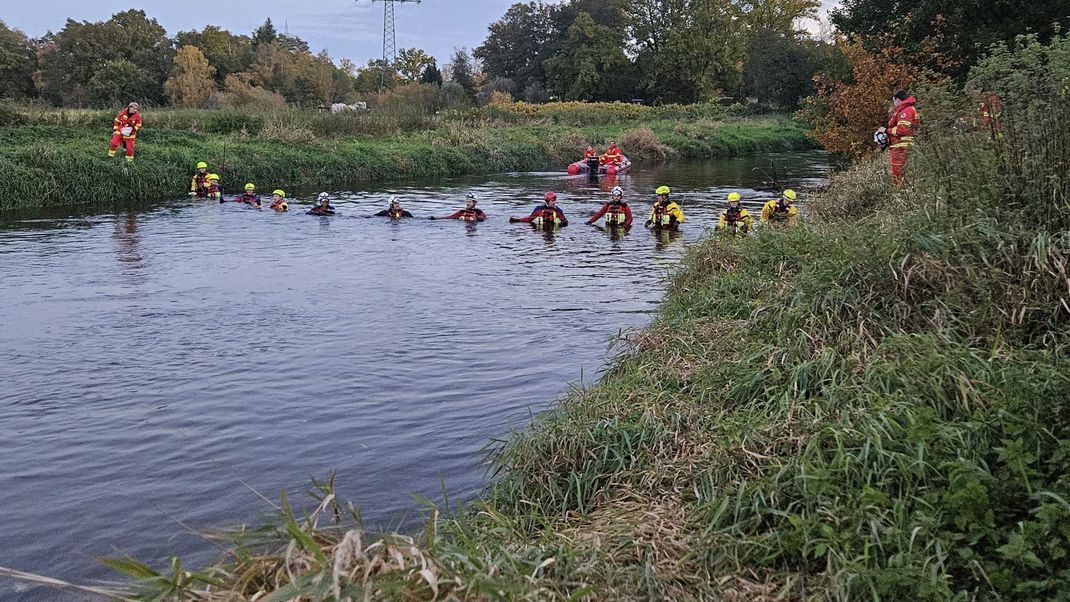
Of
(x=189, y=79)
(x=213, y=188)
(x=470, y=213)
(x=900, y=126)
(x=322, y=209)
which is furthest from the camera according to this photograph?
(x=189, y=79)

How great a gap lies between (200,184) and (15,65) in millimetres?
40996

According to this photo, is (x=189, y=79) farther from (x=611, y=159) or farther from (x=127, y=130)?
(x=127, y=130)

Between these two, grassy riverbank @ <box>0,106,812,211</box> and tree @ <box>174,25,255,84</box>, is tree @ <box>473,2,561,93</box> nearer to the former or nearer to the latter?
tree @ <box>174,25,255,84</box>

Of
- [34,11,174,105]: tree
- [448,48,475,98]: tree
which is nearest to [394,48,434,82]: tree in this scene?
[448,48,475,98]: tree

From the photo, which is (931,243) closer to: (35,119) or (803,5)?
(35,119)

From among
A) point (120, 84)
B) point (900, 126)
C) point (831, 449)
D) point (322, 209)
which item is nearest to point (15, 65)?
point (120, 84)

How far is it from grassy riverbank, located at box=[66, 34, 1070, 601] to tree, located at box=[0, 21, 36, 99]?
55096 mm

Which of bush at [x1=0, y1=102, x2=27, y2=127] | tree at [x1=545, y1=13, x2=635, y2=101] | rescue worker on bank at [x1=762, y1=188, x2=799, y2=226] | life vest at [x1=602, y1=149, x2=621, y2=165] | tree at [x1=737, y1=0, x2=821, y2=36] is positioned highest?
tree at [x1=737, y1=0, x2=821, y2=36]

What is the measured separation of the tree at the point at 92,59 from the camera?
53.2 meters

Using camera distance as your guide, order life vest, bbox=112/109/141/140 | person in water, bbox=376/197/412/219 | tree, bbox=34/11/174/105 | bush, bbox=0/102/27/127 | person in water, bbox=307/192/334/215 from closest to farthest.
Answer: person in water, bbox=376/197/412/219, person in water, bbox=307/192/334/215, life vest, bbox=112/109/141/140, bush, bbox=0/102/27/127, tree, bbox=34/11/174/105

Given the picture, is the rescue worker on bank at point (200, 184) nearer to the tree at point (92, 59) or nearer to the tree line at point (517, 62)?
the tree line at point (517, 62)

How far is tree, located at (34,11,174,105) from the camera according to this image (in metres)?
53.2

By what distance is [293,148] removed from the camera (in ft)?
89.4

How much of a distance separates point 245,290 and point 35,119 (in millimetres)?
16962
